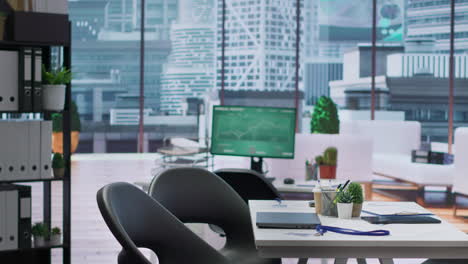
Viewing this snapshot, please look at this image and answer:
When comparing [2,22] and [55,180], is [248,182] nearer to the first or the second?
[55,180]

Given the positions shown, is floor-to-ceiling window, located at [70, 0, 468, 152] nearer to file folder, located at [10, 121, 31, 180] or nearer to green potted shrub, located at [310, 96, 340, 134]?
green potted shrub, located at [310, 96, 340, 134]

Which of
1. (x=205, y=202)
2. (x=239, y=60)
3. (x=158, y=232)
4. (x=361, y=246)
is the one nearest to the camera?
(x=361, y=246)

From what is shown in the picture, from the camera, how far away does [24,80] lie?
12.1 ft

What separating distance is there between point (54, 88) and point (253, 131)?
192 centimetres

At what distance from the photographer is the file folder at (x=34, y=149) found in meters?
3.74

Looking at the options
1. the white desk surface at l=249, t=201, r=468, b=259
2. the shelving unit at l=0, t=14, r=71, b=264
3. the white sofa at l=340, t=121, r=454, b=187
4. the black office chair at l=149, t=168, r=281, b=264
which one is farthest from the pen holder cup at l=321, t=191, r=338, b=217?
the white sofa at l=340, t=121, r=454, b=187

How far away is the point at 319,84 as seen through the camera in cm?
1265

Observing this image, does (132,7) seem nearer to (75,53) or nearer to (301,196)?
(75,53)

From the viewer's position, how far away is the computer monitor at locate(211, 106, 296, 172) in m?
5.30

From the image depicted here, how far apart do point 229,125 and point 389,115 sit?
7600 millimetres

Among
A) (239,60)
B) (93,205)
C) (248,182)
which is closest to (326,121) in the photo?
(93,205)

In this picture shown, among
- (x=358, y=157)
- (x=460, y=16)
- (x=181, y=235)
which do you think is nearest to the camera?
(x=181, y=235)

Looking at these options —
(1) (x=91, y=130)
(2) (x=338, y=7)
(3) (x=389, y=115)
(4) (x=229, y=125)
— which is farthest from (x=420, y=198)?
(1) (x=91, y=130)

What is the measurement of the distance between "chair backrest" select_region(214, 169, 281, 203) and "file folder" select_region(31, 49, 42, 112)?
1.22 meters
